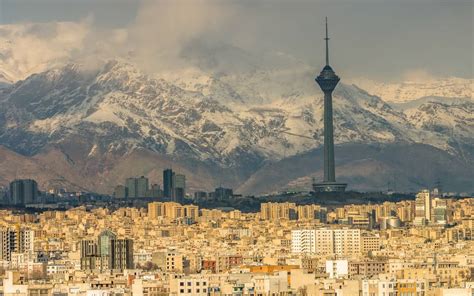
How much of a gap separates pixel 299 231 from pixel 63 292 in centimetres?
7040

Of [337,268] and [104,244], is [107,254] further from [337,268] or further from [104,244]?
[337,268]

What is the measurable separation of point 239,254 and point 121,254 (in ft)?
19.8

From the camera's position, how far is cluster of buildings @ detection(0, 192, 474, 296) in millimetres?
77750

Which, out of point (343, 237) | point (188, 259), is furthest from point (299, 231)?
point (188, 259)

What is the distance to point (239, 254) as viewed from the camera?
120125 mm

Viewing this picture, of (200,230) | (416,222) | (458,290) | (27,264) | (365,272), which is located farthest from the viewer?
(416,222)

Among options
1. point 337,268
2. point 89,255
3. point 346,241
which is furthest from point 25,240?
point 337,268

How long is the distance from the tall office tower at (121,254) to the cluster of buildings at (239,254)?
0.09 m

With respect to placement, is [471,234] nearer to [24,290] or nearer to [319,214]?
[319,214]

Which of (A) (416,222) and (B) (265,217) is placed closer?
(A) (416,222)

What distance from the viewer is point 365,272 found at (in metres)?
96.9

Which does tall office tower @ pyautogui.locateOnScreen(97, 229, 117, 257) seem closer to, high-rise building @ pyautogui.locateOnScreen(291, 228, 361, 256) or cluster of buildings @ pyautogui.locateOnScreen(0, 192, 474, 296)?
cluster of buildings @ pyautogui.locateOnScreen(0, 192, 474, 296)

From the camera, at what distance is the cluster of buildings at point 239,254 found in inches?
3061

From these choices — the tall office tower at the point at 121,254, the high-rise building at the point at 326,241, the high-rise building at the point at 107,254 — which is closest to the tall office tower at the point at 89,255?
the high-rise building at the point at 107,254
